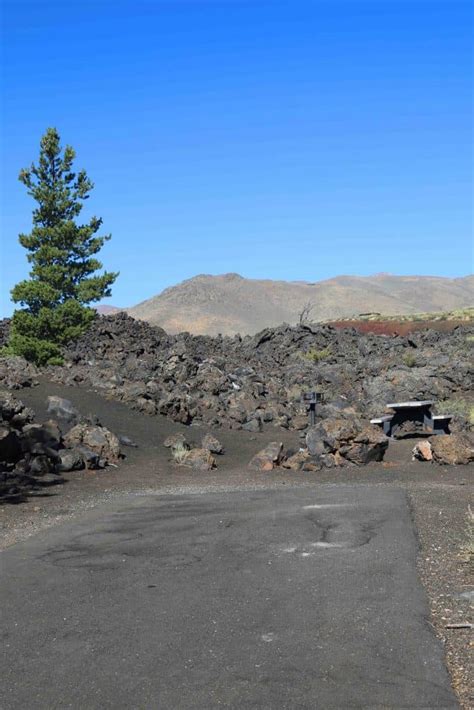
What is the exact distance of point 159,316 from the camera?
534ft

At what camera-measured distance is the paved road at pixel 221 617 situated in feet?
17.8

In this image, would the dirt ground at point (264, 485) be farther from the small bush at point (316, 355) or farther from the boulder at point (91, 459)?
the small bush at point (316, 355)

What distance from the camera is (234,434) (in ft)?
85.8

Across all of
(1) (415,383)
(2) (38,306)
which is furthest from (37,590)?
(2) (38,306)

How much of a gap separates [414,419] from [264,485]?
330 inches

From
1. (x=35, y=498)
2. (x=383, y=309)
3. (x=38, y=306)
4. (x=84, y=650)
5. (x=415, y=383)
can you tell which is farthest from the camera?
(x=383, y=309)

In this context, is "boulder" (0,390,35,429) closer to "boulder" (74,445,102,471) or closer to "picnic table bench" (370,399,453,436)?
"boulder" (74,445,102,471)

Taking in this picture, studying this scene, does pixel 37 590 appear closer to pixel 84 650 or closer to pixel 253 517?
pixel 84 650

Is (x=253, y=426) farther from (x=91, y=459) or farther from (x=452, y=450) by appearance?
(x=452, y=450)

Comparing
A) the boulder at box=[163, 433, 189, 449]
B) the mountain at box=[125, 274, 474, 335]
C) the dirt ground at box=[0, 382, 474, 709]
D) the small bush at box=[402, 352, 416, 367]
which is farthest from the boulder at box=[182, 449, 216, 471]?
the mountain at box=[125, 274, 474, 335]

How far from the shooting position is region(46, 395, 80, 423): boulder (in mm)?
22688

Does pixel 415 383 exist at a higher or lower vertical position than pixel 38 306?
lower

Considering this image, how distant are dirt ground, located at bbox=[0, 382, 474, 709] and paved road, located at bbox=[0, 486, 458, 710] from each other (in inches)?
9.6

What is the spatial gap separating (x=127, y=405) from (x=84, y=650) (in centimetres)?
2092
